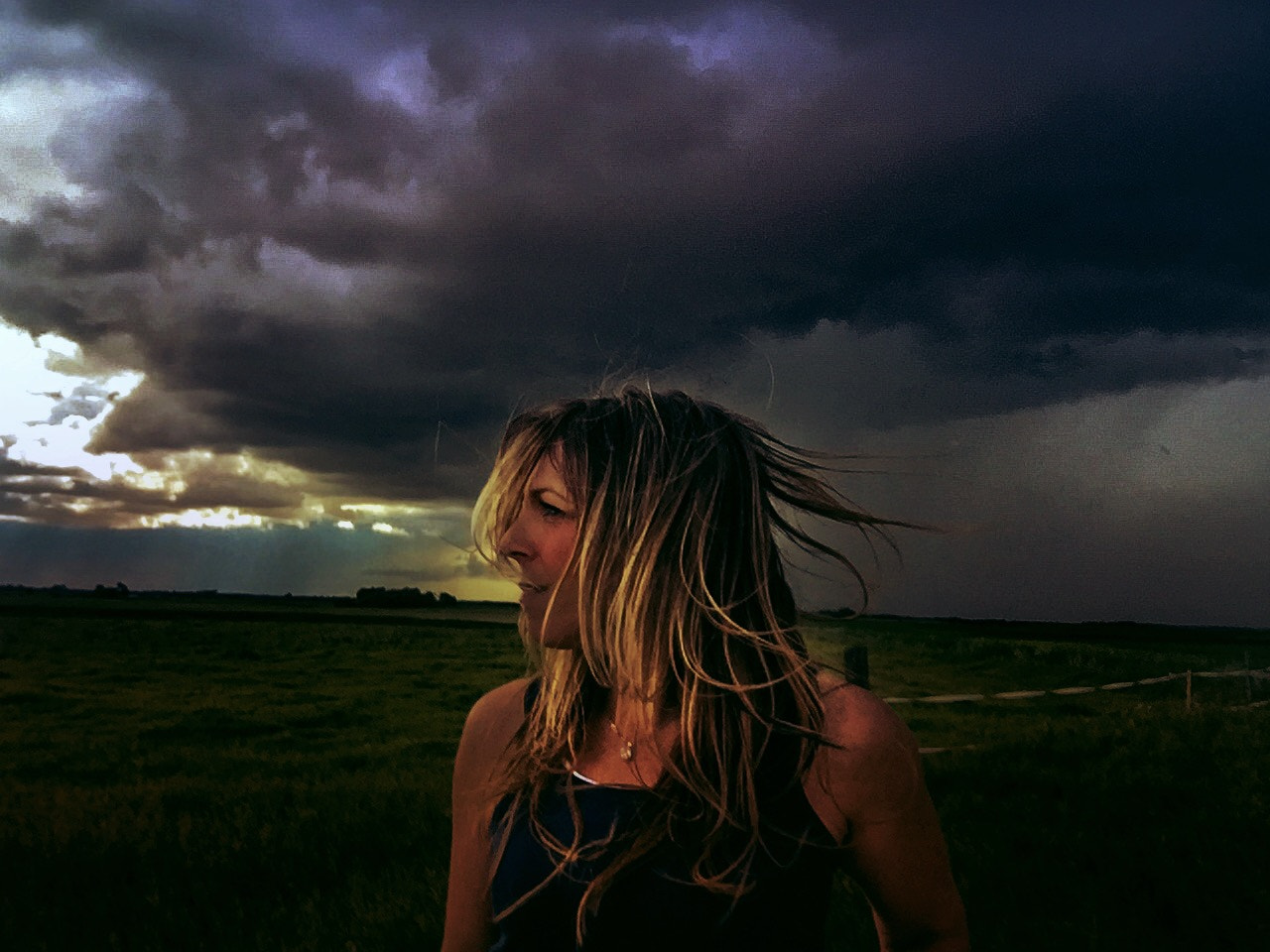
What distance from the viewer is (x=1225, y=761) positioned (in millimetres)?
9156

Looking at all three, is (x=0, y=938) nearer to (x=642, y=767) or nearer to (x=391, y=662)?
(x=642, y=767)

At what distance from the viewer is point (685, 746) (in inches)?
71.6

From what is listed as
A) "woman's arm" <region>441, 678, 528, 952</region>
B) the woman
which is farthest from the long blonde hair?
"woman's arm" <region>441, 678, 528, 952</region>

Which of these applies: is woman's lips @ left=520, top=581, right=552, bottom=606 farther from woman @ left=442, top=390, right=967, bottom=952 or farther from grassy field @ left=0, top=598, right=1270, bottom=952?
grassy field @ left=0, top=598, right=1270, bottom=952

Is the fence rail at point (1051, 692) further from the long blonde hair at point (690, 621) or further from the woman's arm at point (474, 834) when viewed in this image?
the long blonde hair at point (690, 621)

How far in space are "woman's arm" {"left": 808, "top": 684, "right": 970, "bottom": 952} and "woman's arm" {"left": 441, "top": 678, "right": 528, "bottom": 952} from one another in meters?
0.71

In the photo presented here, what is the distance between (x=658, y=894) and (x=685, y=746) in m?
0.27

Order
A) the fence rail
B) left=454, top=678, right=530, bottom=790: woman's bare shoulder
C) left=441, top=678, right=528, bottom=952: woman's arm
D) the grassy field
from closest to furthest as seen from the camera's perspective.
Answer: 1. left=441, top=678, right=528, bottom=952: woman's arm
2. left=454, top=678, right=530, bottom=790: woman's bare shoulder
3. the grassy field
4. the fence rail

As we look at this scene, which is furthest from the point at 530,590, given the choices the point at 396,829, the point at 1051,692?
the point at 1051,692

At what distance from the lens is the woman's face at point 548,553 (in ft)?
6.12

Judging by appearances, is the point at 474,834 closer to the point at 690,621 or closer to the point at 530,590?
the point at 530,590

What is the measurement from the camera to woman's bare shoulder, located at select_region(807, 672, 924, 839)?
1751mm

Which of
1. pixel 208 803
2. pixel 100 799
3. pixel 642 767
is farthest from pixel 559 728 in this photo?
pixel 100 799

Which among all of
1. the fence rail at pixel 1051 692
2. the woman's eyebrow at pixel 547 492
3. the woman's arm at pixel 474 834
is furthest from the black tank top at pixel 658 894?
the fence rail at pixel 1051 692
